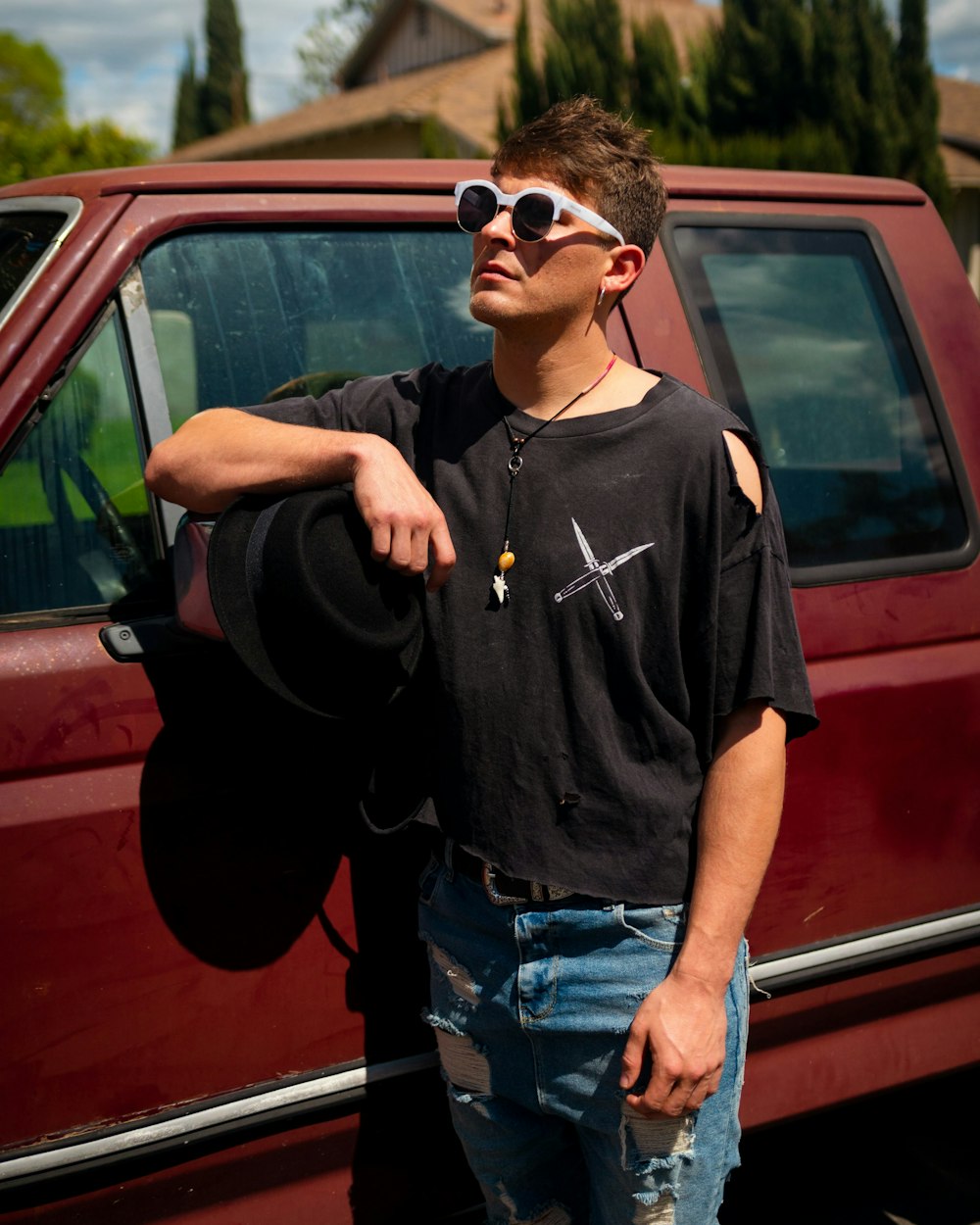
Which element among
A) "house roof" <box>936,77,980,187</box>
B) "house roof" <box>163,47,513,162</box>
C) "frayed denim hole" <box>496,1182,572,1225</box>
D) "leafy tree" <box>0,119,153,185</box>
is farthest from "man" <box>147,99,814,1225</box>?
"house roof" <box>936,77,980,187</box>

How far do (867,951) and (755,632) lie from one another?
1.04 metres

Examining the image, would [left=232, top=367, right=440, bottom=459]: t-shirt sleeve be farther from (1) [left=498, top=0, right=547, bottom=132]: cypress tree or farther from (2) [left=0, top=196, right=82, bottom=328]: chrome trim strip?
(1) [left=498, top=0, right=547, bottom=132]: cypress tree

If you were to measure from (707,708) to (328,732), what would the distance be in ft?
2.07

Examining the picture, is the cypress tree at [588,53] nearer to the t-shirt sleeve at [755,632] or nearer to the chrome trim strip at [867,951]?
the chrome trim strip at [867,951]

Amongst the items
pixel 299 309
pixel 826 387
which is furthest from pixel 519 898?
pixel 826 387

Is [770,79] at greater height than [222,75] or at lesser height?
greater

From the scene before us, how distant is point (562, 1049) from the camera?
5.65ft

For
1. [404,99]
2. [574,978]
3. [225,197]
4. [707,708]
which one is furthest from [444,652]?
[404,99]

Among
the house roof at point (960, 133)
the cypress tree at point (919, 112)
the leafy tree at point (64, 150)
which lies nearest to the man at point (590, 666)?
the leafy tree at point (64, 150)

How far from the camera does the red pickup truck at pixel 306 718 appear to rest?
1854mm

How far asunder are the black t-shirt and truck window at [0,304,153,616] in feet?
1.95

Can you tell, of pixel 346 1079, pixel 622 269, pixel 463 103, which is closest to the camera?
pixel 622 269

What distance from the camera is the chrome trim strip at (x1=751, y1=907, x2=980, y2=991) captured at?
231cm

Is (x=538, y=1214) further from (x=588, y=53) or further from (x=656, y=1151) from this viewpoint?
(x=588, y=53)
